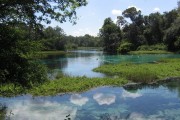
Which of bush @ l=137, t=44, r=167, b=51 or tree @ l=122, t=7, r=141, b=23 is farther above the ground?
tree @ l=122, t=7, r=141, b=23

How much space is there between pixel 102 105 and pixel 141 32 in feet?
336

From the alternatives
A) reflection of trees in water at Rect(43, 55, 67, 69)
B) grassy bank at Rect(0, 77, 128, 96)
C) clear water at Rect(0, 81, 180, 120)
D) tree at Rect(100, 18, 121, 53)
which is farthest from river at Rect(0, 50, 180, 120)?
tree at Rect(100, 18, 121, 53)

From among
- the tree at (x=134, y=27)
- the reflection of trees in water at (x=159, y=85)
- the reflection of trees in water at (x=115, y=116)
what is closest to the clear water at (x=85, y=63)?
the reflection of trees in water at (x=159, y=85)

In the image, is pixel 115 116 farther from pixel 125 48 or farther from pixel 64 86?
pixel 125 48

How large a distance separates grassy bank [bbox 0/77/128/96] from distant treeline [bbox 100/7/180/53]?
61941 mm

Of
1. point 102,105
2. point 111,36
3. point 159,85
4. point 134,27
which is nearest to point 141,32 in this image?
point 134,27

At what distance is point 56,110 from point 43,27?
10.3 metres

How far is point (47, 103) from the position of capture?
24.2 m

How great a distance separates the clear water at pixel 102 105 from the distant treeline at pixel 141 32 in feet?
217

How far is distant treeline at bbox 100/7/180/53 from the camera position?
316 ft

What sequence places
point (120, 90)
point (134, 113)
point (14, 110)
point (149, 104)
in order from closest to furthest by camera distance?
point (134, 113)
point (14, 110)
point (149, 104)
point (120, 90)

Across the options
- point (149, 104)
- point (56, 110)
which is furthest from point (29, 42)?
point (149, 104)

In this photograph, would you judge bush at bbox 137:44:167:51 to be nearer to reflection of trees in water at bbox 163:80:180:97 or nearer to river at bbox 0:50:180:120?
reflection of trees in water at bbox 163:80:180:97

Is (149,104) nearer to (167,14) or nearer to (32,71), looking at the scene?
(32,71)
